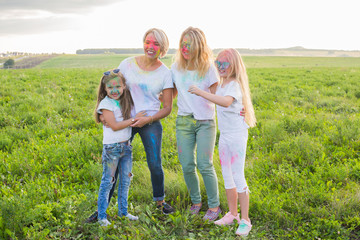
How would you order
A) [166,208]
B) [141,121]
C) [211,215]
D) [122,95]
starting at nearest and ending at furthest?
[141,121] → [122,95] → [211,215] → [166,208]

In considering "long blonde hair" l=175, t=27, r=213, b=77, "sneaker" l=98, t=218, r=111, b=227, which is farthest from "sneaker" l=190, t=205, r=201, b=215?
"long blonde hair" l=175, t=27, r=213, b=77

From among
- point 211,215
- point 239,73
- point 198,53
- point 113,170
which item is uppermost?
point 198,53

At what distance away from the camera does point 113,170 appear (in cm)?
353

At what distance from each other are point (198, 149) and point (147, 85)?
1.02 m

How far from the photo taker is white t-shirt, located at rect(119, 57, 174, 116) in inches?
145

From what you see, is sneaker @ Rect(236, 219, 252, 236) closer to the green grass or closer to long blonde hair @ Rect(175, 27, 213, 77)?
long blonde hair @ Rect(175, 27, 213, 77)

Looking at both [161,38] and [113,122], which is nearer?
[113,122]

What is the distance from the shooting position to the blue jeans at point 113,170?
3494mm

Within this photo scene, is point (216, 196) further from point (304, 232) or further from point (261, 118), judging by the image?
point (261, 118)

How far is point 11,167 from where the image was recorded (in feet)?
16.5

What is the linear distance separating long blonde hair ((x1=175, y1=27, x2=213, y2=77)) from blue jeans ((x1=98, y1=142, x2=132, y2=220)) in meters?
1.26

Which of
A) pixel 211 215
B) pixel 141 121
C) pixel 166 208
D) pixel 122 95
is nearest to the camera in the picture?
pixel 141 121

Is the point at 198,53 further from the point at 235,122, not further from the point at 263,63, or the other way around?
the point at 263,63

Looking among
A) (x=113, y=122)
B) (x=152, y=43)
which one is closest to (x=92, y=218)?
(x=113, y=122)
